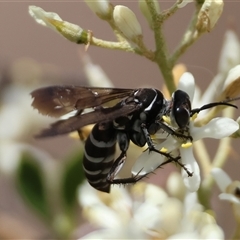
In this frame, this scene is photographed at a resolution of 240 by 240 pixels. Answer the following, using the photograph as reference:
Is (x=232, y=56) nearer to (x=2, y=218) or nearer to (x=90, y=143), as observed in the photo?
(x=90, y=143)

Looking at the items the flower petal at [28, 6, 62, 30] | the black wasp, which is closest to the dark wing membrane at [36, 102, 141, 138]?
the black wasp

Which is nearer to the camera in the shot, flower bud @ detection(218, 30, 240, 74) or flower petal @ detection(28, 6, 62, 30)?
flower petal @ detection(28, 6, 62, 30)

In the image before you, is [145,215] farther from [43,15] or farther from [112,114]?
[43,15]

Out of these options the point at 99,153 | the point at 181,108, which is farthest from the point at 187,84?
the point at 99,153

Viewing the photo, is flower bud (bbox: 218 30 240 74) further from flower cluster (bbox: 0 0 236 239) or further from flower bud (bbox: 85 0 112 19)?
flower bud (bbox: 85 0 112 19)

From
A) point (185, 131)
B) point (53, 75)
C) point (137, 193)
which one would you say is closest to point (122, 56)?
point (53, 75)

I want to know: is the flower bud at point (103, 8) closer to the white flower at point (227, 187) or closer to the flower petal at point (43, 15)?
the flower petal at point (43, 15)

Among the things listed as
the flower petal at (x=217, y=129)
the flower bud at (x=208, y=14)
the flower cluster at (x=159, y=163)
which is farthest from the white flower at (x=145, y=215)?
the flower bud at (x=208, y=14)
